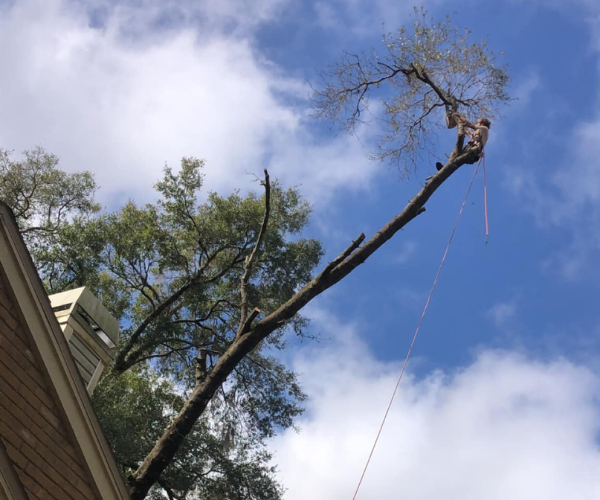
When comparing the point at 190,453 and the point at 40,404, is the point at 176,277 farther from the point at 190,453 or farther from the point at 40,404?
the point at 40,404

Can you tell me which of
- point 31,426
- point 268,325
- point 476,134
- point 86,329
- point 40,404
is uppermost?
point 476,134

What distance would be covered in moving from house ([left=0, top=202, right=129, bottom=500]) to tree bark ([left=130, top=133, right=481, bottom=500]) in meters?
1.20

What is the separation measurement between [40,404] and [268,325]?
10.6ft

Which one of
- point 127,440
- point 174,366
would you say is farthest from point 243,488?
point 174,366

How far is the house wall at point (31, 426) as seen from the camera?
17.2 feet

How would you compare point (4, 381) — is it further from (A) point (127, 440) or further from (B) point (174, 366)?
(B) point (174, 366)

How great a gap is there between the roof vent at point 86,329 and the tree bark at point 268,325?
1770 millimetres

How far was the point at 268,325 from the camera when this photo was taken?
828cm

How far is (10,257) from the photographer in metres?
5.87

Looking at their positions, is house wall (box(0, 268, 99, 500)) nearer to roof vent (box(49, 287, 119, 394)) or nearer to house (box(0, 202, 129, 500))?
house (box(0, 202, 129, 500))

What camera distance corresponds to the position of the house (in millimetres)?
5312

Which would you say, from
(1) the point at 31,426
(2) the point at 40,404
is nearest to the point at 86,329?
(2) the point at 40,404

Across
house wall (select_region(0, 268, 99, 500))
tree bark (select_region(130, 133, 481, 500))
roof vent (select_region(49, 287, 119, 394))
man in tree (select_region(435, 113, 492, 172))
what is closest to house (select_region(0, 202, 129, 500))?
house wall (select_region(0, 268, 99, 500))

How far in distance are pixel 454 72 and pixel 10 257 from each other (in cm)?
753
